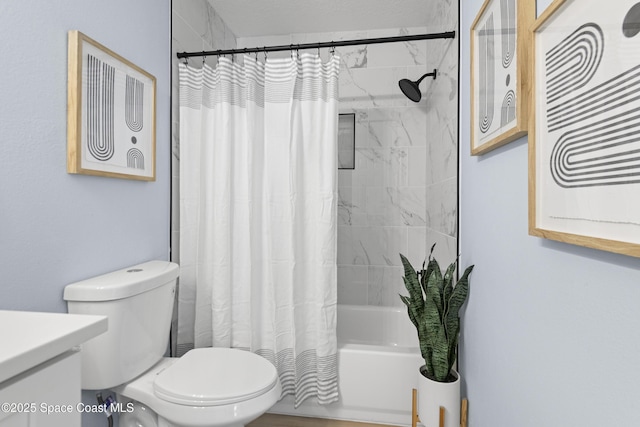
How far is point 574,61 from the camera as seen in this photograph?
2.03 feet

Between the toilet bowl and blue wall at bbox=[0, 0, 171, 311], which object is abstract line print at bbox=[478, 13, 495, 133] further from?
blue wall at bbox=[0, 0, 171, 311]

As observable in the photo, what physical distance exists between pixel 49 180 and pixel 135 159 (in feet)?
1.37

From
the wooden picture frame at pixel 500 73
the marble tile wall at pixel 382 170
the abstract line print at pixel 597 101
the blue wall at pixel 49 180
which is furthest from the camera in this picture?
the marble tile wall at pixel 382 170

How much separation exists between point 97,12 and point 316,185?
3.72 ft

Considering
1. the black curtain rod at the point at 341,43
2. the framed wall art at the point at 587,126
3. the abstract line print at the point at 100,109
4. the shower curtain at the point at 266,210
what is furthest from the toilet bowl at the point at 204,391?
the black curtain rod at the point at 341,43

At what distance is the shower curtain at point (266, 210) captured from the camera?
172 centimetres

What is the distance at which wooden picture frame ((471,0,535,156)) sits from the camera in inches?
32.1

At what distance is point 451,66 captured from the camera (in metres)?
1.67

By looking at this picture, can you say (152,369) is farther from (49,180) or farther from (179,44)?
(179,44)

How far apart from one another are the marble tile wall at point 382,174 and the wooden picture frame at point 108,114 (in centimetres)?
139

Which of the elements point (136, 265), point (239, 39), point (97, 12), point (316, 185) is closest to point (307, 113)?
point (316, 185)

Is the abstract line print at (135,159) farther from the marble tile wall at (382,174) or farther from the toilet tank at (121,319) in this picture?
the marble tile wall at (382,174)

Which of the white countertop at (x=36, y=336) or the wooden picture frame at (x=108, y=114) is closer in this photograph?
the white countertop at (x=36, y=336)

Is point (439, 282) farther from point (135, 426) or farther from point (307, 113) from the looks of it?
A: point (135, 426)
